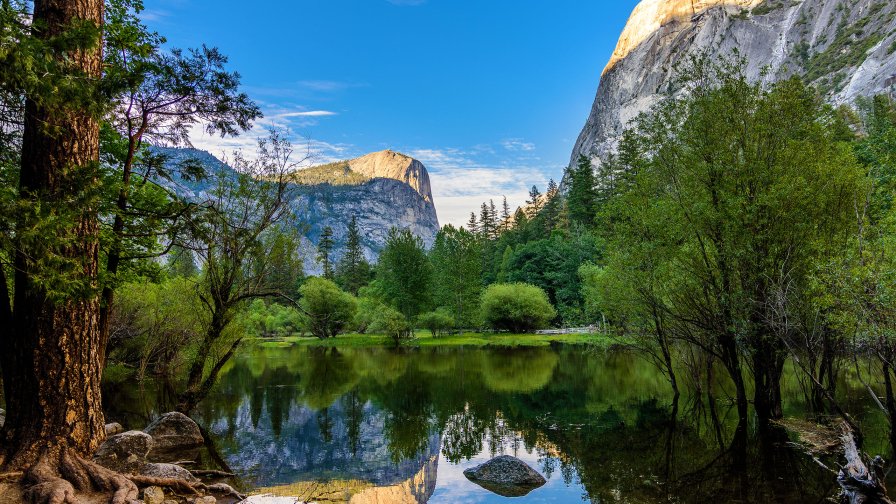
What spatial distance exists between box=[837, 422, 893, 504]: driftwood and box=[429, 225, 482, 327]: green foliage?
56.9 meters

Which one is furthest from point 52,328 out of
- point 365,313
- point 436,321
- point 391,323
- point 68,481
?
point 365,313

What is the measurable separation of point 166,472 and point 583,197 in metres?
85.8

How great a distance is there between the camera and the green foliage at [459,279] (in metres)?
68.4

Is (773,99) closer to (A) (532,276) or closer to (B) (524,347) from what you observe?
(B) (524,347)

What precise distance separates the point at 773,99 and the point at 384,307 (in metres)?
51.6

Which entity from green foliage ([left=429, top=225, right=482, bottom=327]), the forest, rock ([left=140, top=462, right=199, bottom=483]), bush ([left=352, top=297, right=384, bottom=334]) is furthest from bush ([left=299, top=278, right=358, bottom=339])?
rock ([left=140, top=462, right=199, bottom=483])

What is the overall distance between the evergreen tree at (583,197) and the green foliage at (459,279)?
24.6 meters

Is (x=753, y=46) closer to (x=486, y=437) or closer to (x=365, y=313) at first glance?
(x=365, y=313)

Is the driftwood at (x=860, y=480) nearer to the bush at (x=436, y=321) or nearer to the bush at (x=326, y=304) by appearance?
the bush at (x=436, y=321)

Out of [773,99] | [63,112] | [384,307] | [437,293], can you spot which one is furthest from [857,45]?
[63,112]

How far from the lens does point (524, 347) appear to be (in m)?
54.5

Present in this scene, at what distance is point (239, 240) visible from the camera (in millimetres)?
18438

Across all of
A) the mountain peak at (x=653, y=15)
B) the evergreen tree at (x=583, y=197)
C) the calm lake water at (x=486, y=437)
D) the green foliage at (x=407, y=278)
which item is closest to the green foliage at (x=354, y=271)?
the green foliage at (x=407, y=278)

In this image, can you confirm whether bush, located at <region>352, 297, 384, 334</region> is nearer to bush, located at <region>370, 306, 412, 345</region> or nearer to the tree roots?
bush, located at <region>370, 306, 412, 345</region>
